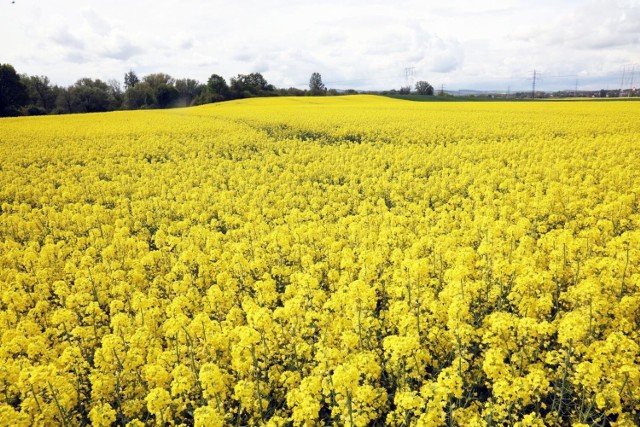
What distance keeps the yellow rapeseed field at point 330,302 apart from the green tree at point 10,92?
6335 centimetres

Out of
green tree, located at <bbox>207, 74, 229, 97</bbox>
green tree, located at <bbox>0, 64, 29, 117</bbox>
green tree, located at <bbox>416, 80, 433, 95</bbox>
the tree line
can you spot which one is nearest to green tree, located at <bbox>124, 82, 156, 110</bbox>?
the tree line

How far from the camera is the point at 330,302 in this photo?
5949 millimetres

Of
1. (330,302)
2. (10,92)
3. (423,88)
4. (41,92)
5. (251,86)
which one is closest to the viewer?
(330,302)

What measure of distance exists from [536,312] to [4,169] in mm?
23098

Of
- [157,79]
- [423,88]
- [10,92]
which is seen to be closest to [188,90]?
[157,79]

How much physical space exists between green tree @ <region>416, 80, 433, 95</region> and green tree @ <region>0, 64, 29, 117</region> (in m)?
83.7

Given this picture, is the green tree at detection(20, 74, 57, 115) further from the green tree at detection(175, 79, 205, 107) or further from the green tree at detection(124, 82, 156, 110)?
the green tree at detection(175, 79, 205, 107)

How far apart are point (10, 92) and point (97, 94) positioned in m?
16.3

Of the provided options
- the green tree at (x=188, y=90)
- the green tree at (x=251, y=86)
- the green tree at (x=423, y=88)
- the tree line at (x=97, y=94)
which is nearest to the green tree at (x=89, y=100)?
the tree line at (x=97, y=94)

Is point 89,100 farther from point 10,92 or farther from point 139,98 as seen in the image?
point 10,92

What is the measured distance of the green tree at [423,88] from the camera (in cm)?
11012

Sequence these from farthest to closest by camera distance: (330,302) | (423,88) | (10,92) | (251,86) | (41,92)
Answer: (423,88), (251,86), (41,92), (10,92), (330,302)

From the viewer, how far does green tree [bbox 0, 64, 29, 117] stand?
217ft

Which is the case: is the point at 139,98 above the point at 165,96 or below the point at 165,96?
below
